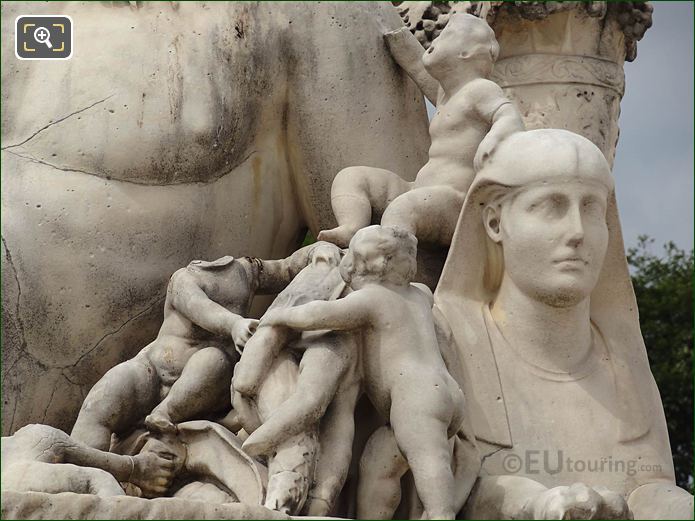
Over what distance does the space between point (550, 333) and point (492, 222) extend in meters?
0.44

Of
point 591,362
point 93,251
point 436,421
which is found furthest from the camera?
point 93,251

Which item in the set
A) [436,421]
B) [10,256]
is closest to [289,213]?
[10,256]

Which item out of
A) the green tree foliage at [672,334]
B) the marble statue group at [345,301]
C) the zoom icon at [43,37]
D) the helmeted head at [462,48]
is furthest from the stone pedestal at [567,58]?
the green tree foliage at [672,334]

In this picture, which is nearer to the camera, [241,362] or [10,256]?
[241,362]

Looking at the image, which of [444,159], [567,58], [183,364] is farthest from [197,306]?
[567,58]

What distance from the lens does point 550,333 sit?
6.22 meters

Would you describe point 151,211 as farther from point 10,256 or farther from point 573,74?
point 573,74

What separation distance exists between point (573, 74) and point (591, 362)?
1604mm

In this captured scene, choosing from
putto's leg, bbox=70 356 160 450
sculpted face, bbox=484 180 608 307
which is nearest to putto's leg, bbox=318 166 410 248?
sculpted face, bbox=484 180 608 307

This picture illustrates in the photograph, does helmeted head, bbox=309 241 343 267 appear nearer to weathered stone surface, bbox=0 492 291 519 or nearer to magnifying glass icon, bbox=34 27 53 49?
weathered stone surface, bbox=0 492 291 519

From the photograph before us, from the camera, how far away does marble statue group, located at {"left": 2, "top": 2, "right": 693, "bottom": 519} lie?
5711 millimetres

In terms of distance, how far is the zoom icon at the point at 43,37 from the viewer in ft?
22.7

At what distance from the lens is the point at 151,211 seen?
22.3 feet

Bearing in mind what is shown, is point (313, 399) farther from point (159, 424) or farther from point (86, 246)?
point (86, 246)
